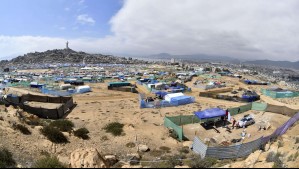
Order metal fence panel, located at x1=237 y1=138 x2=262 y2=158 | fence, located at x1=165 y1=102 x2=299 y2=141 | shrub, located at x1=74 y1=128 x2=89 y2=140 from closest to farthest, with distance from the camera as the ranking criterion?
metal fence panel, located at x1=237 y1=138 x2=262 y2=158
shrub, located at x1=74 y1=128 x2=89 y2=140
fence, located at x1=165 y1=102 x2=299 y2=141

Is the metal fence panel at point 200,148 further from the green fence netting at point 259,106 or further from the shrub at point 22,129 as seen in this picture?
the green fence netting at point 259,106

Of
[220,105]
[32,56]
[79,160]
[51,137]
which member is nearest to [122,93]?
[220,105]

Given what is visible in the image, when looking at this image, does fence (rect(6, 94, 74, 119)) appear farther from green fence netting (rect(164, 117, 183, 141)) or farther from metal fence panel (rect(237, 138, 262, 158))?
metal fence panel (rect(237, 138, 262, 158))

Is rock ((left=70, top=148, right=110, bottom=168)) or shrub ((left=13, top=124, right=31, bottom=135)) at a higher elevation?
rock ((left=70, top=148, right=110, bottom=168))

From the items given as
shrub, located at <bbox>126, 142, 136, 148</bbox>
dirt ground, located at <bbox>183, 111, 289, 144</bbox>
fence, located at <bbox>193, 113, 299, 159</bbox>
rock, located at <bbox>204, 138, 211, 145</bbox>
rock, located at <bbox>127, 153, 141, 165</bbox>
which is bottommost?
dirt ground, located at <bbox>183, 111, 289, 144</bbox>

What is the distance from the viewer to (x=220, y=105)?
4275cm

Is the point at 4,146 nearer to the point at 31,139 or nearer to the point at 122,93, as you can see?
the point at 31,139

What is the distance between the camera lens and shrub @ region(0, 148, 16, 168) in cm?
1368

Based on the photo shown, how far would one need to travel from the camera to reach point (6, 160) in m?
14.3

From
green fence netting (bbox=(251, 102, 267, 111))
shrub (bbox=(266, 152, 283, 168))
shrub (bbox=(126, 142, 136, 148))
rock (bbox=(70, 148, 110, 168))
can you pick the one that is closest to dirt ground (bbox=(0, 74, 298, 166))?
shrub (bbox=(126, 142, 136, 148))

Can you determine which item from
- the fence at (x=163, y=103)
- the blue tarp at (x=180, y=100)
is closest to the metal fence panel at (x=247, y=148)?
the fence at (x=163, y=103)

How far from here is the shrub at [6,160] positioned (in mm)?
13678

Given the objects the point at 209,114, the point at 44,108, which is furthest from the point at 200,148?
the point at 44,108

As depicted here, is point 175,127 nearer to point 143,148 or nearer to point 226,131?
point 143,148
